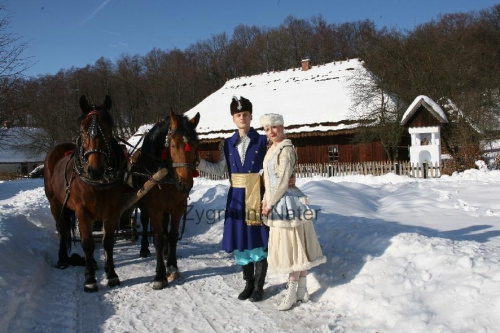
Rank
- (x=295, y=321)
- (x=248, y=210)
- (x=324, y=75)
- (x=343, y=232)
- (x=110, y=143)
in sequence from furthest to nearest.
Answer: (x=324, y=75) → (x=343, y=232) → (x=110, y=143) → (x=248, y=210) → (x=295, y=321)

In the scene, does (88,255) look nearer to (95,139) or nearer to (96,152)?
(96,152)

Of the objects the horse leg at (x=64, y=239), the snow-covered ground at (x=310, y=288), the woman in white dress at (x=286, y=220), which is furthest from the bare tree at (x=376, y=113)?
the woman in white dress at (x=286, y=220)

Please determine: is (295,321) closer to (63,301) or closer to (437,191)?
(63,301)

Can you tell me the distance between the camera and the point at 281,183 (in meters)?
3.81

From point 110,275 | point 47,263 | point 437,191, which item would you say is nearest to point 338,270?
point 110,275

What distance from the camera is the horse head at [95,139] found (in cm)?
438

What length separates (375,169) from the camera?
18.9 metres

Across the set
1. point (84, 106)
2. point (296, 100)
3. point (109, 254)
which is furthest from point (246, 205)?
point (296, 100)

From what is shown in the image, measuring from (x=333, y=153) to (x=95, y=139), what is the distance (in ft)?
67.9

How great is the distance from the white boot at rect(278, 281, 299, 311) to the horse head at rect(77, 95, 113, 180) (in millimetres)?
2468

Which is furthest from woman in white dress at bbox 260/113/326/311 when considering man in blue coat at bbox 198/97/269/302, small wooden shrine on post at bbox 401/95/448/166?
small wooden shrine on post at bbox 401/95/448/166

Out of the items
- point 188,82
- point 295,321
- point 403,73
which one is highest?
point 188,82

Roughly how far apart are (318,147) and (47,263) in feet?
65.3

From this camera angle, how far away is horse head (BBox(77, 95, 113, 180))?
438cm
